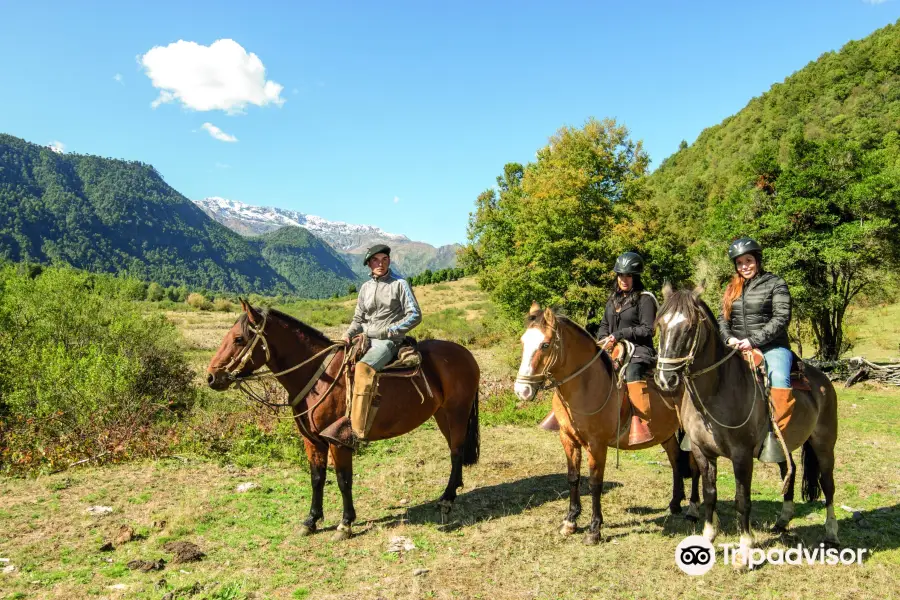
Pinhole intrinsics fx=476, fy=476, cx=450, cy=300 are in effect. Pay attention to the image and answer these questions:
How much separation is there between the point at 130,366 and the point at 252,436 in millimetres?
4790

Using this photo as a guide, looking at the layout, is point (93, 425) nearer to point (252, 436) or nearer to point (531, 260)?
point (252, 436)

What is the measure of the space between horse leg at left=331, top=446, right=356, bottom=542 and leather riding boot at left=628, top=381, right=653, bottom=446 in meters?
3.47

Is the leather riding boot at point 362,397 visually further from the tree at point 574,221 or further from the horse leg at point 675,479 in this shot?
the tree at point 574,221

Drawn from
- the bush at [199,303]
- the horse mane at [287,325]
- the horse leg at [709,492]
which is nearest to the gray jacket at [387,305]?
the horse mane at [287,325]

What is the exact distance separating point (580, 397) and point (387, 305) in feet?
8.72

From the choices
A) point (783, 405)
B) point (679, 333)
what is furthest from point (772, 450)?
point (679, 333)

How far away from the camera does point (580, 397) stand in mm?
5391

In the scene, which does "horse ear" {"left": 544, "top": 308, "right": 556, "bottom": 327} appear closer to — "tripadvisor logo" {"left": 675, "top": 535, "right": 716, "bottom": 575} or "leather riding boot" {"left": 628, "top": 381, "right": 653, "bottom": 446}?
"leather riding boot" {"left": 628, "top": 381, "right": 653, "bottom": 446}

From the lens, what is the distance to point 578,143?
2562cm

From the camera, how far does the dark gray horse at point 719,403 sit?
4.49 m

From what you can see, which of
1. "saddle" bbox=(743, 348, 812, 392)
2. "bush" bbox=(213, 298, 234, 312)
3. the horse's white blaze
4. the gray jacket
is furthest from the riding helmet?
"bush" bbox=(213, 298, 234, 312)

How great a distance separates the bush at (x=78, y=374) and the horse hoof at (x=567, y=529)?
7716 mm

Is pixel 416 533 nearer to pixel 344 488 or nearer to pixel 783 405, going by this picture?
pixel 344 488

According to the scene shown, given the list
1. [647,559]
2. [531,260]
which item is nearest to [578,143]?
[531,260]
